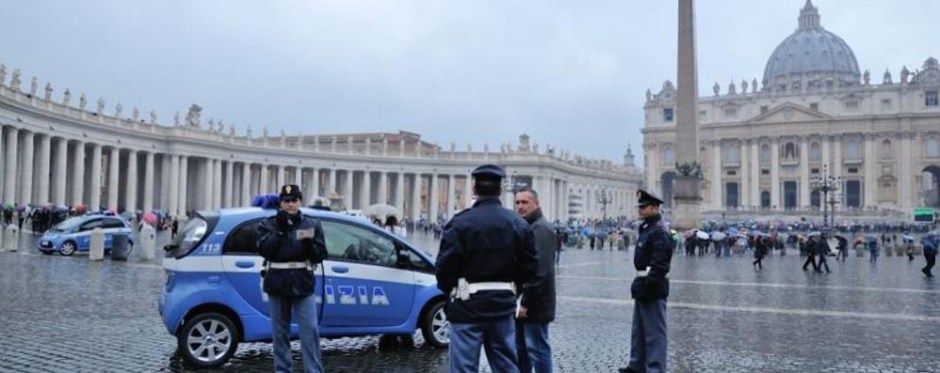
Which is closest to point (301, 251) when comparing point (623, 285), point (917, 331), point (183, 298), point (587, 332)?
point (183, 298)

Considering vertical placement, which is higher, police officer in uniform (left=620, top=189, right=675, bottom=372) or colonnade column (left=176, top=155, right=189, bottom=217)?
colonnade column (left=176, top=155, right=189, bottom=217)

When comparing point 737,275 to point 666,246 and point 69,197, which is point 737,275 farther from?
point 69,197

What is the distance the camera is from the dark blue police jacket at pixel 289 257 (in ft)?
22.4

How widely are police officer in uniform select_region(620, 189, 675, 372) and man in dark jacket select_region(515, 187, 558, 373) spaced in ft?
3.88

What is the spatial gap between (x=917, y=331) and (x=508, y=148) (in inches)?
2970

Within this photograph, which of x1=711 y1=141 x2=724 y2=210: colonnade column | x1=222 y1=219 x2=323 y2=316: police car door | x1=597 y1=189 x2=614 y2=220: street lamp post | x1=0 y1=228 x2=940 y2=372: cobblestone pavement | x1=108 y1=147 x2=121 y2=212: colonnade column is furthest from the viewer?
x1=711 y1=141 x2=724 y2=210: colonnade column

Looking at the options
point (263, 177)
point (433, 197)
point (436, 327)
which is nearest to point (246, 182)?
point (263, 177)

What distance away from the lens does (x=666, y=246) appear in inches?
292

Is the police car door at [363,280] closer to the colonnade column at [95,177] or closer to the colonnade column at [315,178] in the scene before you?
the colonnade column at [95,177]

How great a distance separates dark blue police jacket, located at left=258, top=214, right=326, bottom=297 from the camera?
6836mm

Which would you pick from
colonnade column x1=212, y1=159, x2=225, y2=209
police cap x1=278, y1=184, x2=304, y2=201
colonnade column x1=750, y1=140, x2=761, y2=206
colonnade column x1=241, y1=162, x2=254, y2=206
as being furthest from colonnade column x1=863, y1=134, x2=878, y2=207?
police cap x1=278, y1=184, x2=304, y2=201

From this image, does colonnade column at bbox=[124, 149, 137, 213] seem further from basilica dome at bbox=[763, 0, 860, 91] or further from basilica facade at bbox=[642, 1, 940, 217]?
basilica dome at bbox=[763, 0, 860, 91]

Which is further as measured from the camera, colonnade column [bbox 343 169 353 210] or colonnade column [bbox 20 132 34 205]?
colonnade column [bbox 343 169 353 210]

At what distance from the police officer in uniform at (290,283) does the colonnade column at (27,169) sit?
46782mm
